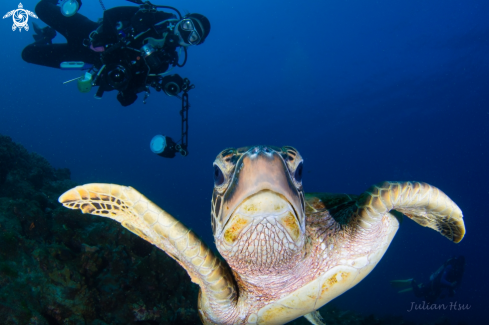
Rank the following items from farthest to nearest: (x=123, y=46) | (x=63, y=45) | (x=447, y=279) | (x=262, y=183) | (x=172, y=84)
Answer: (x=447, y=279)
(x=63, y=45)
(x=172, y=84)
(x=123, y=46)
(x=262, y=183)

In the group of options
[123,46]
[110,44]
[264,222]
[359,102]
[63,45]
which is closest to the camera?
[264,222]

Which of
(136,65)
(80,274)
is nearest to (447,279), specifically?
(80,274)

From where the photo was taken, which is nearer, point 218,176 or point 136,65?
point 218,176

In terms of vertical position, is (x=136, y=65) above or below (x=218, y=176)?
above

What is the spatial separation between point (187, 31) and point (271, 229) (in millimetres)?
5243

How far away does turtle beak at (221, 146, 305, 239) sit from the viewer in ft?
3.82

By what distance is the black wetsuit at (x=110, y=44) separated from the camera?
16.4ft

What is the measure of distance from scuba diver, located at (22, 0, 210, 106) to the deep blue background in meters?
21.0

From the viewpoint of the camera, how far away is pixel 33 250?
9.87 ft

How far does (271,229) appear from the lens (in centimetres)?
133

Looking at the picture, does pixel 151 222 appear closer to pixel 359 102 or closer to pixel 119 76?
pixel 119 76

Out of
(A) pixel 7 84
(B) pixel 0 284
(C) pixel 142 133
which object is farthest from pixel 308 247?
(A) pixel 7 84

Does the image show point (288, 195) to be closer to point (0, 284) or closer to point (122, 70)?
point (0, 284)

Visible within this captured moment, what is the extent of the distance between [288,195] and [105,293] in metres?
3.20
